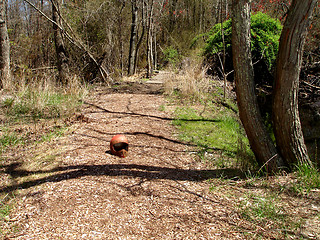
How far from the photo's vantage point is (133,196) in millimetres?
2674

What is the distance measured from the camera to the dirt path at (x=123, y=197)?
2184mm

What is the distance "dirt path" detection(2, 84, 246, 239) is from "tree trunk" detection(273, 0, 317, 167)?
0.97 metres

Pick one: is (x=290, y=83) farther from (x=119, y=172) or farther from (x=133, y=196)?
(x=119, y=172)

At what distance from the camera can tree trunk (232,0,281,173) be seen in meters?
2.92

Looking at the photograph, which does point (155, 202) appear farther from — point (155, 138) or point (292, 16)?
point (292, 16)

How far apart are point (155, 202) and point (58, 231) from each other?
86cm

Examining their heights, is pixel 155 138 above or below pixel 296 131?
below

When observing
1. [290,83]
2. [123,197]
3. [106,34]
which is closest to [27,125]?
[123,197]

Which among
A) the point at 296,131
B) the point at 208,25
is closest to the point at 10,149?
the point at 296,131

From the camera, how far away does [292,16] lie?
8.78 ft

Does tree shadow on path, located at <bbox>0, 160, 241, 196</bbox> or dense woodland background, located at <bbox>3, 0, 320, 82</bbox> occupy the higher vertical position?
dense woodland background, located at <bbox>3, 0, 320, 82</bbox>

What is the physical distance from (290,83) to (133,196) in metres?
1.92

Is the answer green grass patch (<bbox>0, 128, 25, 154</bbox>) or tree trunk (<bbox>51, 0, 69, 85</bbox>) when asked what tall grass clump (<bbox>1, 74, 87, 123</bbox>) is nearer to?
green grass patch (<bbox>0, 128, 25, 154</bbox>)

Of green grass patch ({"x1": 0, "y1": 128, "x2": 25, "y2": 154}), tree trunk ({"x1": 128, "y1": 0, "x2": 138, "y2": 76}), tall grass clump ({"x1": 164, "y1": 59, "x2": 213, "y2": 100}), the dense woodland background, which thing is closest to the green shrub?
the dense woodland background
